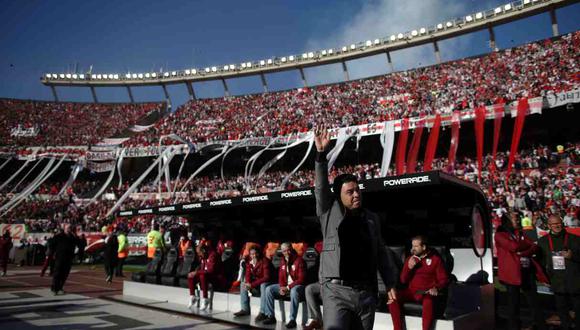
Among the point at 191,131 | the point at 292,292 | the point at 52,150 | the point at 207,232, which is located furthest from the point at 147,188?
the point at 292,292

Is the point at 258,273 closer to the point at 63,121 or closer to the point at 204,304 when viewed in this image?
the point at 204,304

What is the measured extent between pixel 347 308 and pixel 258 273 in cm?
507

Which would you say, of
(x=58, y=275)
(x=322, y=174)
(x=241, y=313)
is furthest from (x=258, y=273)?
(x=58, y=275)

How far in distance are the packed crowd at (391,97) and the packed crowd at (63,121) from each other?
6.85 m

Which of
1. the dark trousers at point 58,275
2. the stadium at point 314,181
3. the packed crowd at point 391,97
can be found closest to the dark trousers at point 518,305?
the stadium at point 314,181

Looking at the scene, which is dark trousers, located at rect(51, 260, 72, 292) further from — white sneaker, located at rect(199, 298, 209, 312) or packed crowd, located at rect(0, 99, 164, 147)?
packed crowd, located at rect(0, 99, 164, 147)

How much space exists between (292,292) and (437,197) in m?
3.52

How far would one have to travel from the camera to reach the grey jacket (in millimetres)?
3211

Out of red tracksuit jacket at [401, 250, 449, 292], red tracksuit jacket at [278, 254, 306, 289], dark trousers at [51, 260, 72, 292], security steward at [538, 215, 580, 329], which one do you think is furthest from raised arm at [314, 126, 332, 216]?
dark trousers at [51, 260, 72, 292]

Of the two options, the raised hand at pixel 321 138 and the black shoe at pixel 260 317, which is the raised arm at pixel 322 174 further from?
the black shoe at pixel 260 317

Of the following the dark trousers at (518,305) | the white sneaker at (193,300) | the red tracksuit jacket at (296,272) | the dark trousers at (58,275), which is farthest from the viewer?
the dark trousers at (58,275)

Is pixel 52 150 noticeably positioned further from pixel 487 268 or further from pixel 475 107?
pixel 487 268

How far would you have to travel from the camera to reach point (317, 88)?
4169 centimetres

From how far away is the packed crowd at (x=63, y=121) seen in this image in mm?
42938
